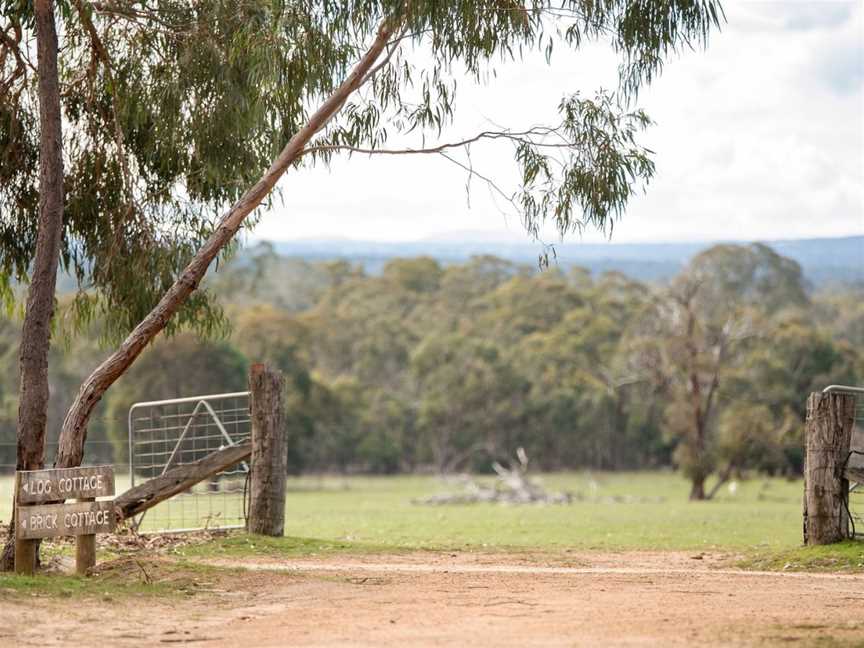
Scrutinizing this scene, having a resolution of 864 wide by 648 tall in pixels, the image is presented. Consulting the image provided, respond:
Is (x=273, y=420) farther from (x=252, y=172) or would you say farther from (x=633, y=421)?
(x=633, y=421)

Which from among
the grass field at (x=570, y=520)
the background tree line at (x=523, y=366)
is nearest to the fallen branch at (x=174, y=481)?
the grass field at (x=570, y=520)

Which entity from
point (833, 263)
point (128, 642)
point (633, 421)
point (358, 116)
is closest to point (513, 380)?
point (633, 421)

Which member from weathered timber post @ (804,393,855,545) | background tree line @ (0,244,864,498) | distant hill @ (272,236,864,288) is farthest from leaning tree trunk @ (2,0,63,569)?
distant hill @ (272,236,864,288)

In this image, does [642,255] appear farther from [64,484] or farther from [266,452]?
[64,484]

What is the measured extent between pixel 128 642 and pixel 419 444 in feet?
149

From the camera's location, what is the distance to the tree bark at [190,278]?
12.0 m

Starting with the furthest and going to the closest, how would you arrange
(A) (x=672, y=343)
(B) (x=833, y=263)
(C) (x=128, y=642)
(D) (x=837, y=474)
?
(B) (x=833, y=263)
(A) (x=672, y=343)
(D) (x=837, y=474)
(C) (x=128, y=642)

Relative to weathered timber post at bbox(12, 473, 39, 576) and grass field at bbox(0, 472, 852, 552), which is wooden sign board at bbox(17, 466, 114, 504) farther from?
grass field at bbox(0, 472, 852, 552)

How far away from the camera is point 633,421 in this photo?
5009 centimetres

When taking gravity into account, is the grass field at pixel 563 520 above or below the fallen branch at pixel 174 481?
below

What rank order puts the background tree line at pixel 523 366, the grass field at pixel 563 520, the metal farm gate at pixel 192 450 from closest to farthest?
1. the metal farm gate at pixel 192 450
2. the grass field at pixel 563 520
3. the background tree line at pixel 523 366

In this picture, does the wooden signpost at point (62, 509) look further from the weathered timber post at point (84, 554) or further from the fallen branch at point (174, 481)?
the fallen branch at point (174, 481)

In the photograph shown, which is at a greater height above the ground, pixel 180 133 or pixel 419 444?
pixel 180 133

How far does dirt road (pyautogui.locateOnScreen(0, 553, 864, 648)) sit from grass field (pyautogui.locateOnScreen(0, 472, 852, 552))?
124 inches
